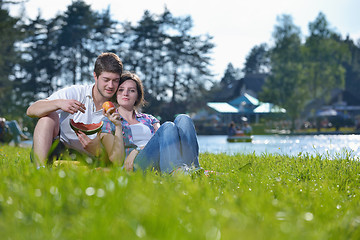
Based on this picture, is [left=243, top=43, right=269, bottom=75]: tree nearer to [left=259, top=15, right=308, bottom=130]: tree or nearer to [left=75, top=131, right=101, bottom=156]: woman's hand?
[left=259, top=15, right=308, bottom=130]: tree

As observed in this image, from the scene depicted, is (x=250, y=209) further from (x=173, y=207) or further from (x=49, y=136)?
(x=49, y=136)

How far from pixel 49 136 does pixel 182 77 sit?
39.5 m

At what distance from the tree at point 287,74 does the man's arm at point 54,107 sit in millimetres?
39029

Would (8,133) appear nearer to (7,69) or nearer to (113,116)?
(113,116)

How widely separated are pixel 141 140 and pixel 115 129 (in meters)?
0.53

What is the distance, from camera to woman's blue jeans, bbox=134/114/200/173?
409 cm

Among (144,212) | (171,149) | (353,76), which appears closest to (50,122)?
(171,149)

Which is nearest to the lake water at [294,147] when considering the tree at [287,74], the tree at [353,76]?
the tree at [287,74]

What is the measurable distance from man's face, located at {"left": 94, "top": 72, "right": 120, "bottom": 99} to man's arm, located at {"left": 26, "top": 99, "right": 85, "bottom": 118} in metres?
0.55

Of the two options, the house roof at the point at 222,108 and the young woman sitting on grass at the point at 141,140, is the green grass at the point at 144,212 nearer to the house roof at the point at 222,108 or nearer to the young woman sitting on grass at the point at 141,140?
the young woman sitting on grass at the point at 141,140

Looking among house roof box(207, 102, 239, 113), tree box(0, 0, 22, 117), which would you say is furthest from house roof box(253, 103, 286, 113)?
tree box(0, 0, 22, 117)

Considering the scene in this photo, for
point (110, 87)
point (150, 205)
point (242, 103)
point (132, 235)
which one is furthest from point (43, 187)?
point (242, 103)

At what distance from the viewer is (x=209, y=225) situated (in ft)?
5.59

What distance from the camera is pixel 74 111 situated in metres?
4.10
